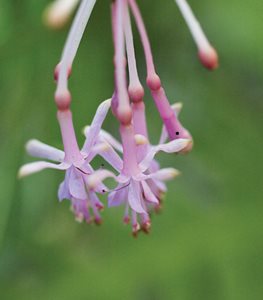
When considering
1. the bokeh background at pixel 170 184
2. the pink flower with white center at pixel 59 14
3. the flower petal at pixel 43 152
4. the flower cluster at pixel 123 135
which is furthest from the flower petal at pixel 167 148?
the bokeh background at pixel 170 184

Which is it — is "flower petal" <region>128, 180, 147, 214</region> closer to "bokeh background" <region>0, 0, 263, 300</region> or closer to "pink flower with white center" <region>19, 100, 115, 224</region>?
"pink flower with white center" <region>19, 100, 115, 224</region>

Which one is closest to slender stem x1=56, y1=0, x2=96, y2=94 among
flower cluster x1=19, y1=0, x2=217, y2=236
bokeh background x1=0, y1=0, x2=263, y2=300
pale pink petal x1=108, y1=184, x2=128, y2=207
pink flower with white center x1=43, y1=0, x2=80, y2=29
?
flower cluster x1=19, y1=0, x2=217, y2=236

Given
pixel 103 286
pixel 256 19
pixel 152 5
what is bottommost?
pixel 103 286

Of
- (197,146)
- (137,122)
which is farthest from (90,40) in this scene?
(137,122)

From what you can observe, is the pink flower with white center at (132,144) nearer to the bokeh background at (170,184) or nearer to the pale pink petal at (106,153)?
the pale pink petal at (106,153)

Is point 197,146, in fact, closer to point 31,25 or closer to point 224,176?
point 224,176

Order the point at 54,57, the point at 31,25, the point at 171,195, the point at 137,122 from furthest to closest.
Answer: the point at 171,195 < the point at 54,57 < the point at 31,25 < the point at 137,122
